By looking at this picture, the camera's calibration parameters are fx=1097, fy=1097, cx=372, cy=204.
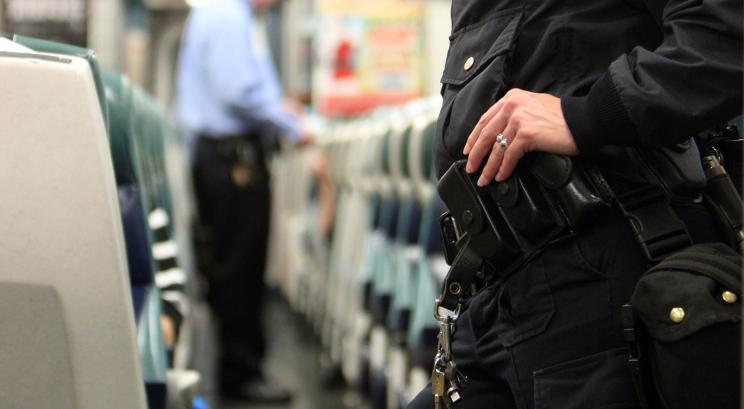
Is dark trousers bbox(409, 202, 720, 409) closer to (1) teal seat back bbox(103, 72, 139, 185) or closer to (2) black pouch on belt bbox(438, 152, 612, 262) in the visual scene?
(2) black pouch on belt bbox(438, 152, 612, 262)

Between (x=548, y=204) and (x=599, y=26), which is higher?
(x=599, y=26)

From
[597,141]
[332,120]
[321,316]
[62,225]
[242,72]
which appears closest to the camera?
[597,141]

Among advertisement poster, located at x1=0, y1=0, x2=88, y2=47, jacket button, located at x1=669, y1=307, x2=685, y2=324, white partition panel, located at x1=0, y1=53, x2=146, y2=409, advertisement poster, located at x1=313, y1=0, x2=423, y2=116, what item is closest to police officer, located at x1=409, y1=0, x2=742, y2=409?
jacket button, located at x1=669, y1=307, x2=685, y2=324

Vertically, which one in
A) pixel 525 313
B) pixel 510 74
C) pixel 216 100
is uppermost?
pixel 510 74

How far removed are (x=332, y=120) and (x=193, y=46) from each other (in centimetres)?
355

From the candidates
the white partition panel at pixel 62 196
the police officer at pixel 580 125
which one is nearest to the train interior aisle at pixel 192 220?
the white partition panel at pixel 62 196

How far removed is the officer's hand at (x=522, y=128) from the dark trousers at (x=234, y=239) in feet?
11.2

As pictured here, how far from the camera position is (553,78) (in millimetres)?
1378

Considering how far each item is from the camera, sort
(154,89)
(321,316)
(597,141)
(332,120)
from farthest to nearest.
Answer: (154,89) < (332,120) < (321,316) < (597,141)

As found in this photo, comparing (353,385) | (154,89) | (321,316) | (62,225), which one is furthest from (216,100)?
(154,89)

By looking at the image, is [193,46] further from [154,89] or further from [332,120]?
[154,89]

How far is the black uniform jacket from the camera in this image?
1234 millimetres

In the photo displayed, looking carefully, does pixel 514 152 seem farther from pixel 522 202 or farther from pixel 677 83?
pixel 677 83

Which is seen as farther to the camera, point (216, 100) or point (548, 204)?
point (216, 100)
